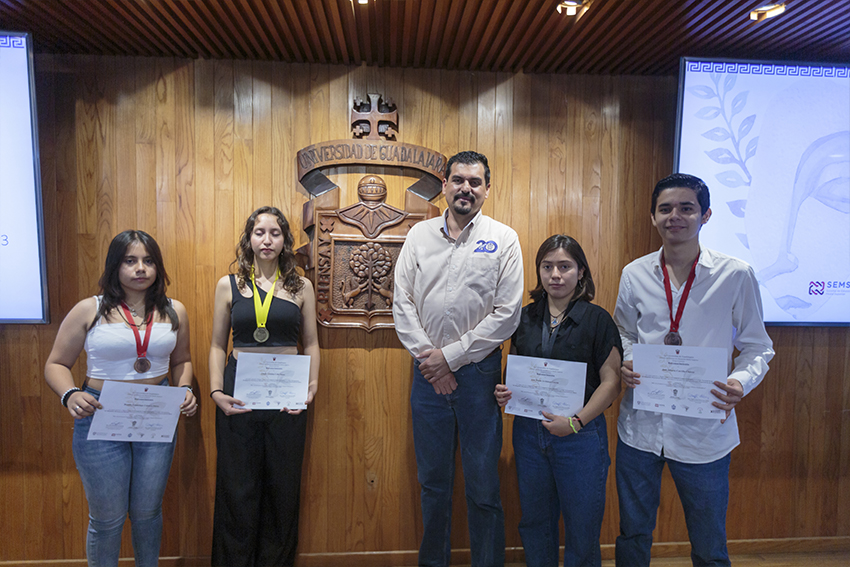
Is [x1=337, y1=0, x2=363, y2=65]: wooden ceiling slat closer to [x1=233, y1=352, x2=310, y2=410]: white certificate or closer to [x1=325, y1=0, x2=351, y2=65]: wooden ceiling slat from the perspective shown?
[x1=325, y1=0, x2=351, y2=65]: wooden ceiling slat

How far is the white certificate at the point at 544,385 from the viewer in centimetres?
194

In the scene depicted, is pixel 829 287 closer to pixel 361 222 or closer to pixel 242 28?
pixel 361 222

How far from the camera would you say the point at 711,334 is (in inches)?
74.7

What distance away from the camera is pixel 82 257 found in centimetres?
272

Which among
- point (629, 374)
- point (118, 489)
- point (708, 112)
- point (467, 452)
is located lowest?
point (118, 489)

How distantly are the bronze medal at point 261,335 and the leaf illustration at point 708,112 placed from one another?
2648 mm

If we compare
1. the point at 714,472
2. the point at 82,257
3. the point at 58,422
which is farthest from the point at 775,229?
the point at 58,422

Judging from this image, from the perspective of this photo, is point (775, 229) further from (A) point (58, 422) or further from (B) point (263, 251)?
(A) point (58, 422)

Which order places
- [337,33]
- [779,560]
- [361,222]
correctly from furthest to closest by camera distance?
[779,560], [361,222], [337,33]

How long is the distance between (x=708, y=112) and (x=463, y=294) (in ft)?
5.88

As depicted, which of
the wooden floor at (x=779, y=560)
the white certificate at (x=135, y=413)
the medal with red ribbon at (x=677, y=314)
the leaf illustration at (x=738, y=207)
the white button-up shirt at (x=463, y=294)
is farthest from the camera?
the wooden floor at (x=779, y=560)

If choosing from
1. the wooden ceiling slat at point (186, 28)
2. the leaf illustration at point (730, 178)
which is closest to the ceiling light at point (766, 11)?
the leaf illustration at point (730, 178)

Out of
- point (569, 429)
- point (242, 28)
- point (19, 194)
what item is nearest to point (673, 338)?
point (569, 429)

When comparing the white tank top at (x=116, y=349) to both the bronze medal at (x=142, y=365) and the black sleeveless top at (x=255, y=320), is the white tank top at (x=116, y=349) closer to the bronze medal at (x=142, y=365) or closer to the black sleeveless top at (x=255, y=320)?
the bronze medal at (x=142, y=365)
